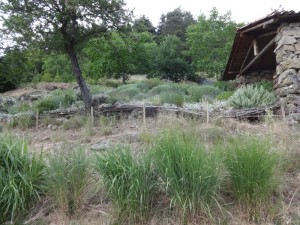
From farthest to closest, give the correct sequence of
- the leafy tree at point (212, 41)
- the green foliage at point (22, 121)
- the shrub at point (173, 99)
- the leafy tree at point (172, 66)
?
the leafy tree at point (172, 66) < the leafy tree at point (212, 41) < the shrub at point (173, 99) < the green foliage at point (22, 121)

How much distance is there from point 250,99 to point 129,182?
19.0 feet

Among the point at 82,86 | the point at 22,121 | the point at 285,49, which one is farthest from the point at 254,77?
the point at 22,121

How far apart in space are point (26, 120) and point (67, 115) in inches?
49.7

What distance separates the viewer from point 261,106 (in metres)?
7.58

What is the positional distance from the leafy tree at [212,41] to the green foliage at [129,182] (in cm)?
2028

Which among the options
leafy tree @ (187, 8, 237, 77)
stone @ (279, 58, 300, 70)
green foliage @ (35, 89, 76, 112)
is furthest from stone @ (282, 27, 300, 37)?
leafy tree @ (187, 8, 237, 77)

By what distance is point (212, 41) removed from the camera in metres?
24.0

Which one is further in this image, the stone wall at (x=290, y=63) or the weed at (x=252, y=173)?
the stone wall at (x=290, y=63)

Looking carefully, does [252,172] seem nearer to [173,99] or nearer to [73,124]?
[73,124]

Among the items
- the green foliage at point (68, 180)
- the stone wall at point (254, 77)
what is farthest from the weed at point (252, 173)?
the stone wall at point (254, 77)

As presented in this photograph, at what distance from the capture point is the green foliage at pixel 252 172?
304 cm

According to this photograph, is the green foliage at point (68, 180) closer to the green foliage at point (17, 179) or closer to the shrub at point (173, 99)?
the green foliage at point (17, 179)

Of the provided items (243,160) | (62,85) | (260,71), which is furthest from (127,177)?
(62,85)

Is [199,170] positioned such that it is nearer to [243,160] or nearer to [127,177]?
[243,160]
